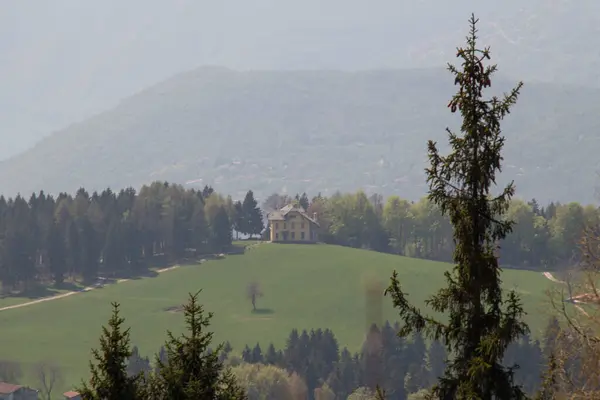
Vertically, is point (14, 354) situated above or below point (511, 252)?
below

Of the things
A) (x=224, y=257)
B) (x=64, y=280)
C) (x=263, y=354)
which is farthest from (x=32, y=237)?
(x=263, y=354)

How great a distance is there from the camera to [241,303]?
558ft

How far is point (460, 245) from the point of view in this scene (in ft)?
55.5

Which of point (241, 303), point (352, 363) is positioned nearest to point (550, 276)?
point (241, 303)

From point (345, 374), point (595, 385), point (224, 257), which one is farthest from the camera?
point (224, 257)

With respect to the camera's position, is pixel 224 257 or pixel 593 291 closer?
pixel 593 291

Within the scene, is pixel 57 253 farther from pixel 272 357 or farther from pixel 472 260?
pixel 472 260

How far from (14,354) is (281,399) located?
123 ft

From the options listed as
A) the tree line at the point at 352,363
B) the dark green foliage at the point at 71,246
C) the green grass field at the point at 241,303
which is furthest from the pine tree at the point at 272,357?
the dark green foliage at the point at 71,246

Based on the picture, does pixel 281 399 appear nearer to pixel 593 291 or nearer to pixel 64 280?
pixel 64 280

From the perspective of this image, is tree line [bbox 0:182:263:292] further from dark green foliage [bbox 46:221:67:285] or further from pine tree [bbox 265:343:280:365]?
pine tree [bbox 265:343:280:365]

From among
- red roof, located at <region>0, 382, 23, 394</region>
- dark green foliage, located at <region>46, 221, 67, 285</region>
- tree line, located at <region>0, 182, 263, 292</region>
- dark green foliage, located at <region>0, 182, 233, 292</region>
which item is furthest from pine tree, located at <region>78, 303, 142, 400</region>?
dark green foliage, located at <region>46, 221, 67, 285</region>

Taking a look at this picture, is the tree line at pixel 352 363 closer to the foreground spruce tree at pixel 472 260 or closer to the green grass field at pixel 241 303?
the green grass field at pixel 241 303

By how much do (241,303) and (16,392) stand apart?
5549 centimetres
